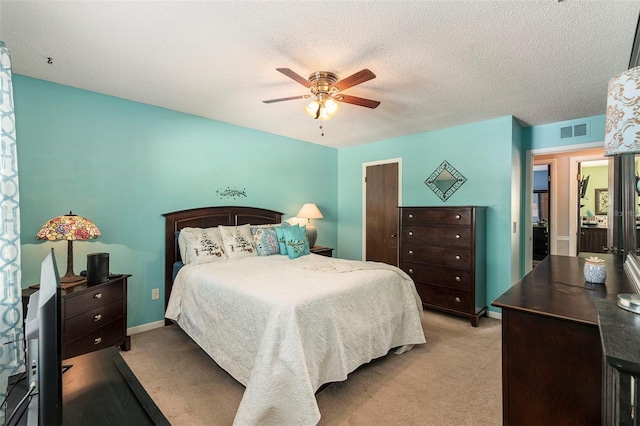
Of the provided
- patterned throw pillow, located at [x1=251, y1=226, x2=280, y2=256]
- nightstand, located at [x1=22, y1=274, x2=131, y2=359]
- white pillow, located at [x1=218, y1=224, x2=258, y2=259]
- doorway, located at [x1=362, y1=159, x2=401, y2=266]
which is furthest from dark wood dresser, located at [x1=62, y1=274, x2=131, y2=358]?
doorway, located at [x1=362, y1=159, x2=401, y2=266]

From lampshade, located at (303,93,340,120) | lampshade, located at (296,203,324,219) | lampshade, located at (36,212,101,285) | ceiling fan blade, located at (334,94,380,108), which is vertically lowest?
lampshade, located at (36,212,101,285)

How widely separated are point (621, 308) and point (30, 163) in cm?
389

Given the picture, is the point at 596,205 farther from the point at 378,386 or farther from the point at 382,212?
the point at 378,386

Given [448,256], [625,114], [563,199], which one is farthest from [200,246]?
[563,199]

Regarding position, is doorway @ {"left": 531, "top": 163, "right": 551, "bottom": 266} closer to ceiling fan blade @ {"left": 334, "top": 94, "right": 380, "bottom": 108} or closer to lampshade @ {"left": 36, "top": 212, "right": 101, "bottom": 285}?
ceiling fan blade @ {"left": 334, "top": 94, "right": 380, "bottom": 108}

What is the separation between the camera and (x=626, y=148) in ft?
3.20

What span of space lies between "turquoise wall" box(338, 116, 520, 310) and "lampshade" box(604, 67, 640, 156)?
2750 millimetres

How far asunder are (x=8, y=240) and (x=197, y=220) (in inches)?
69.4

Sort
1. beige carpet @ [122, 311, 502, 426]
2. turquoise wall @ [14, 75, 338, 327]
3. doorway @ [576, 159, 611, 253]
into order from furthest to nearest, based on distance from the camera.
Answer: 1. doorway @ [576, 159, 611, 253]
2. turquoise wall @ [14, 75, 338, 327]
3. beige carpet @ [122, 311, 502, 426]

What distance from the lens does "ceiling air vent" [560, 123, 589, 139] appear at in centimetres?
346

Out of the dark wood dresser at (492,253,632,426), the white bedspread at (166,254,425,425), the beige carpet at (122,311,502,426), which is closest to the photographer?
the dark wood dresser at (492,253,632,426)

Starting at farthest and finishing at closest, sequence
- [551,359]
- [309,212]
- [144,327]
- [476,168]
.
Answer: [309,212] → [476,168] → [144,327] → [551,359]

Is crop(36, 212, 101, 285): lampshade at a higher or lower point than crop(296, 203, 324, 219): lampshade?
lower

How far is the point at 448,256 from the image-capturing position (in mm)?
3498
